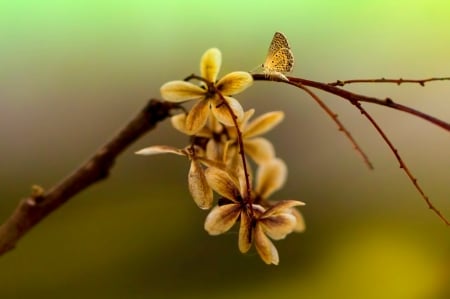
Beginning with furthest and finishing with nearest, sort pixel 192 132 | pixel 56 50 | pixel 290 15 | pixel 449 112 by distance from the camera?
pixel 56 50, pixel 290 15, pixel 449 112, pixel 192 132

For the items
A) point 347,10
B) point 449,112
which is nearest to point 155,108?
point 449,112

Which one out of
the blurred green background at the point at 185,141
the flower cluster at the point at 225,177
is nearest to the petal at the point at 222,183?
the flower cluster at the point at 225,177

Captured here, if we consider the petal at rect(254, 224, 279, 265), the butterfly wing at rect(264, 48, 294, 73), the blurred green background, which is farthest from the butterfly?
the blurred green background

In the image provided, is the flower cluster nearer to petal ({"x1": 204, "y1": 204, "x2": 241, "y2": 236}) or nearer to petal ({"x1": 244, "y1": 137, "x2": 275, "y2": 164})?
petal ({"x1": 204, "y1": 204, "x2": 241, "y2": 236})

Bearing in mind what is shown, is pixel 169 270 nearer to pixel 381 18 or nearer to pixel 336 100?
pixel 336 100

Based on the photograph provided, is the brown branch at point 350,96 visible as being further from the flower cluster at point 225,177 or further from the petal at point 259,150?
the petal at point 259,150

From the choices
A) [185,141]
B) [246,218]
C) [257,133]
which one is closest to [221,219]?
[246,218]
